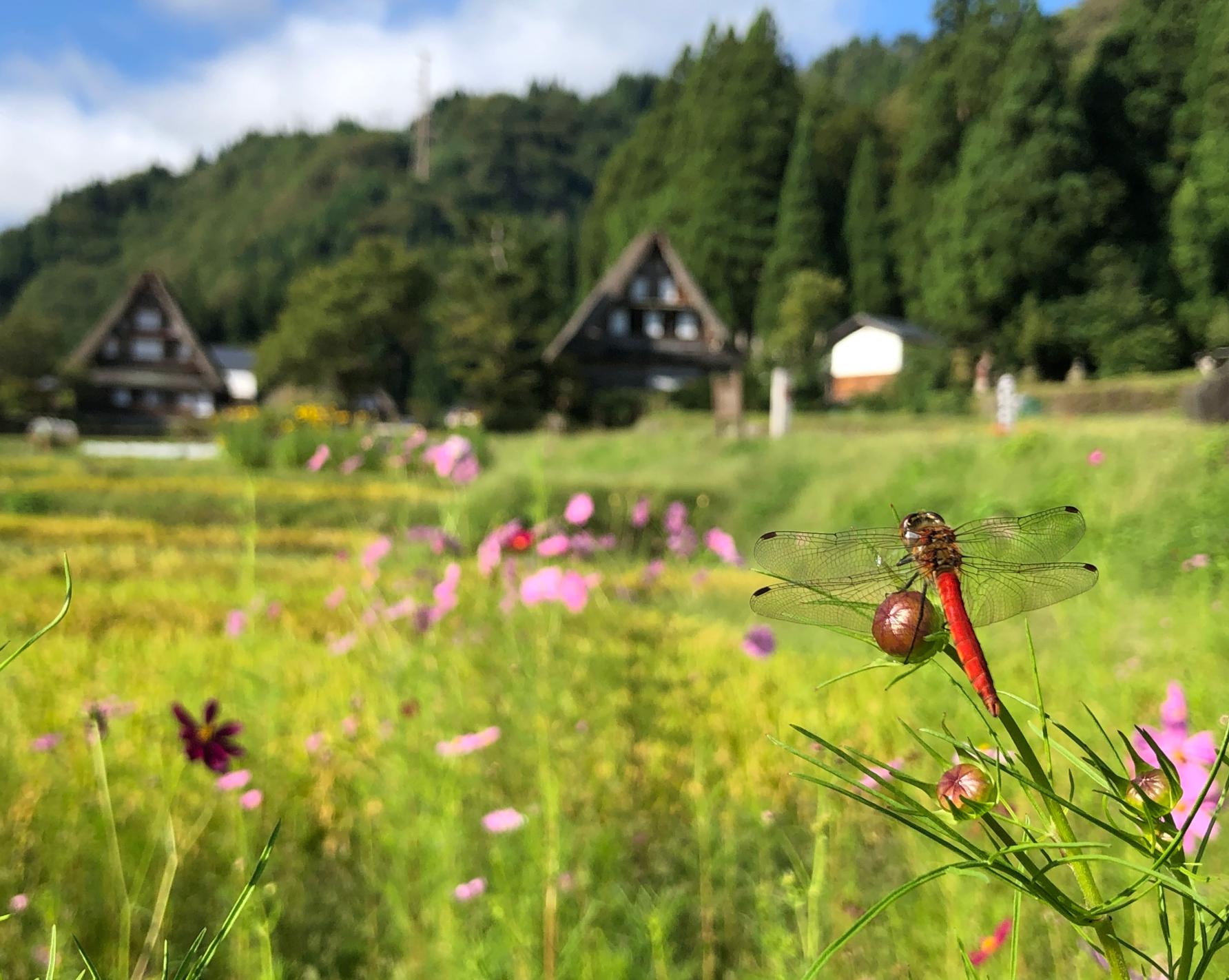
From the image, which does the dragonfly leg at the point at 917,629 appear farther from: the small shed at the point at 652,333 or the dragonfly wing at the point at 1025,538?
the small shed at the point at 652,333

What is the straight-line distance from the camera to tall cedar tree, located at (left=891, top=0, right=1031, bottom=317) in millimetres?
3438

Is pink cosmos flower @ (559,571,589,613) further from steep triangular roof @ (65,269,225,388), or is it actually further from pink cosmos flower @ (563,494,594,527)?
steep triangular roof @ (65,269,225,388)

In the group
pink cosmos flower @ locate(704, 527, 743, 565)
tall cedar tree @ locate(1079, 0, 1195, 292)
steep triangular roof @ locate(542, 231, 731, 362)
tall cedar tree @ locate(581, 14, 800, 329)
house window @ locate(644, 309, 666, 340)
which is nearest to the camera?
tall cedar tree @ locate(1079, 0, 1195, 292)

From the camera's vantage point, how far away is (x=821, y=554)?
16.7 inches

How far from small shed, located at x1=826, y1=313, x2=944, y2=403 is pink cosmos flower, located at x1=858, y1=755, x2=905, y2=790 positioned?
1805cm

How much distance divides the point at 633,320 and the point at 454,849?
58.4ft

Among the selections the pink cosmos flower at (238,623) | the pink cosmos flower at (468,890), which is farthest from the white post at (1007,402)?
the pink cosmos flower at (468,890)

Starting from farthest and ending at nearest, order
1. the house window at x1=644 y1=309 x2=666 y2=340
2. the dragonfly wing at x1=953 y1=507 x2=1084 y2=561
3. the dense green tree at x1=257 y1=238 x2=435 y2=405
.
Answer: the dense green tree at x1=257 y1=238 x2=435 y2=405 < the house window at x1=644 y1=309 x2=666 y2=340 < the dragonfly wing at x1=953 y1=507 x2=1084 y2=561

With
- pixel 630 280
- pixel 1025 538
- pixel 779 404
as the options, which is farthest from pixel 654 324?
pixel 1025 538

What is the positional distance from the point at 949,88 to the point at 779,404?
35.3ft

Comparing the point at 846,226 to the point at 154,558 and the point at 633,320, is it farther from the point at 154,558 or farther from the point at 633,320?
the point at 154,558

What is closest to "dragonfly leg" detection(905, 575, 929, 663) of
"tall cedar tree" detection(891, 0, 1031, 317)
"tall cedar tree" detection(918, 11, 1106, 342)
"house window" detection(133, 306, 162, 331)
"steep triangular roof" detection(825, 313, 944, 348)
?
"tall cedar tree" detection(918, 11, 1106, 342)

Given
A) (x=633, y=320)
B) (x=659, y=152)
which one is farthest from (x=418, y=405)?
(x=633, y=320)

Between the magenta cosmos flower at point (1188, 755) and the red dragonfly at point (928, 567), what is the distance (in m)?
0.11
